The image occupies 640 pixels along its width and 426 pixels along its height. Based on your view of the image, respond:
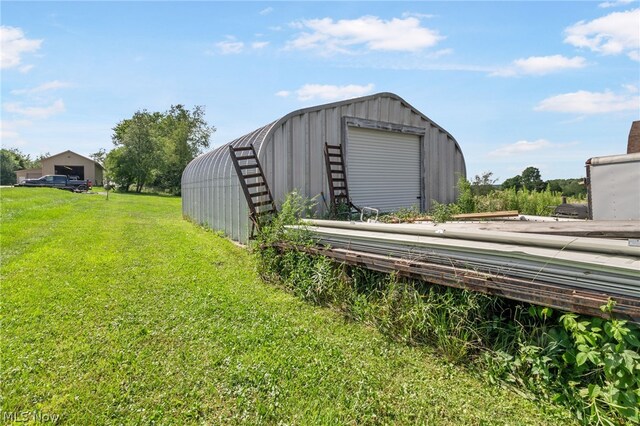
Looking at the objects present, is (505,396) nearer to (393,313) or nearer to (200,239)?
(393,313)

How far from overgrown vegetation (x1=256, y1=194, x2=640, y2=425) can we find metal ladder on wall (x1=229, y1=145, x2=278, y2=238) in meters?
2.79

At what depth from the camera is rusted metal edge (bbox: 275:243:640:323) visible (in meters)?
2.10

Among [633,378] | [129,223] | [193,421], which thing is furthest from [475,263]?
[129,223]

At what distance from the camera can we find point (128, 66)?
8.12 metres

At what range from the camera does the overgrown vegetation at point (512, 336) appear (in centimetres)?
201

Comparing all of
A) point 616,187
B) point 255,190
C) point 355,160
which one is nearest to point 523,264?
point 616,187

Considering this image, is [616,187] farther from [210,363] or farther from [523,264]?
[210,363]

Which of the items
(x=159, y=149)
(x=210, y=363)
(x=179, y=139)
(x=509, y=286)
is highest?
(x=179, y=139)

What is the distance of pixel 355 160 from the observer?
8797mm

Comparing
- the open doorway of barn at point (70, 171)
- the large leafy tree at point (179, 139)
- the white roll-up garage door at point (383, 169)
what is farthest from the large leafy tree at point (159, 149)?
A: the white roll-up garage door at point (383, 169)

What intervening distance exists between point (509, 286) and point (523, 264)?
249 millimetres

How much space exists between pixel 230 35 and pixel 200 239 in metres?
5.29

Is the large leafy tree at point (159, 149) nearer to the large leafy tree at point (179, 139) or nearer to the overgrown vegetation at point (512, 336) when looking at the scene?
the large leafy tree at point (179, 139)

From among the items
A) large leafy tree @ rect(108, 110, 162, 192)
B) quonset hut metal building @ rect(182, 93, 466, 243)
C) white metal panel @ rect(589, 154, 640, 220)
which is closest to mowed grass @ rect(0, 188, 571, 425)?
quonset hut metal building @ rect(182, 93, 466, 243)
